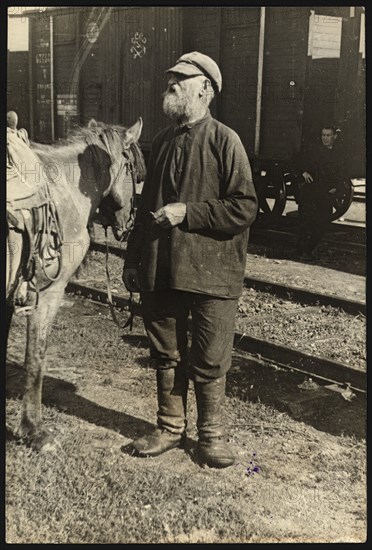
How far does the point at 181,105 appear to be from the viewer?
388cm

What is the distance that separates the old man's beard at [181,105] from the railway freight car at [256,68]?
7598 millimetres

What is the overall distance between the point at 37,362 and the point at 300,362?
94.6 inches

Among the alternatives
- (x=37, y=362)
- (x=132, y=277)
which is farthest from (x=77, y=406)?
(x=132, y=277)

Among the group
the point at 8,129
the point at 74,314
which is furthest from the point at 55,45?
the point at 8,129

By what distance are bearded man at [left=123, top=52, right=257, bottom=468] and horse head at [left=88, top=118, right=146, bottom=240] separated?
593 mm

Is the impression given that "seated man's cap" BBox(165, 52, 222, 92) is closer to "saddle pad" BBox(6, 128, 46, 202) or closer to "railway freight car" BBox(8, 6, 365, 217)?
"saddle pad" BBox(6, 128, 46, 202)

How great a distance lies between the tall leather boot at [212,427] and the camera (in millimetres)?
4254

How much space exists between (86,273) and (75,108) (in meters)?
7.79

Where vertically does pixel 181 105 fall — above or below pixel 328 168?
above

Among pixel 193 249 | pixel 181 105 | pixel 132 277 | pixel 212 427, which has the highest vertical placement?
pixel 181 105

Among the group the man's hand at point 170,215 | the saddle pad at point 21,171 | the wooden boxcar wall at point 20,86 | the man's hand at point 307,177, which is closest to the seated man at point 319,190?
the man's hand at point 307,177

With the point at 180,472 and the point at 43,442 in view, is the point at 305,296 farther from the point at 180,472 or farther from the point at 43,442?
the point at 43,442

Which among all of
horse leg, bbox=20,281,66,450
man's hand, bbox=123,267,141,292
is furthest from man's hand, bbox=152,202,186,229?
horse leg, bbox=20,281,66,450
